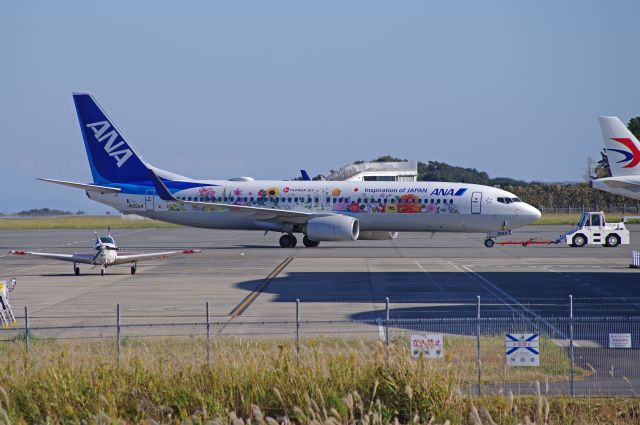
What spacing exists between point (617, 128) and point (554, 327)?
2319cm

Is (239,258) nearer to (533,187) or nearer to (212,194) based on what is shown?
(212,194)

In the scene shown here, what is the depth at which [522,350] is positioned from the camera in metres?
17.0

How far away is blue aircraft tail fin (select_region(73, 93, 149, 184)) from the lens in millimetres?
57562

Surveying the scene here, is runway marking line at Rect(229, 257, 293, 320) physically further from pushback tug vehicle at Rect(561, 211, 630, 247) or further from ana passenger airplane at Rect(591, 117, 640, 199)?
pushback tug vehicle at Rect(561, 211, 630, 247)

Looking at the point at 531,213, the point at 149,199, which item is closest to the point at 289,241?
the point at 149,199

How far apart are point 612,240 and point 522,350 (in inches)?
1715

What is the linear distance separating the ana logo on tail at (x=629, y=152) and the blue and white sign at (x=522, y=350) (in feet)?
96.8

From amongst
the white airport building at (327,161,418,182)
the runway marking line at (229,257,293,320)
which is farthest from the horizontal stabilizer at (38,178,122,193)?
the white airport building at (327,161,418,182)

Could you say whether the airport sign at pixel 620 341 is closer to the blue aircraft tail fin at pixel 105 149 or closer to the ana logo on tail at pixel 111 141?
the blue aircraft tail fin at pixel 105 149

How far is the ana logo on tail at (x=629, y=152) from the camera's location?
44.2 meters

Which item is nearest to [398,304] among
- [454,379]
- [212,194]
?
[454,379]

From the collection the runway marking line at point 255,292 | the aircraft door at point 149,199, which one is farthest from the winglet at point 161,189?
the runway marking line at point 255,292

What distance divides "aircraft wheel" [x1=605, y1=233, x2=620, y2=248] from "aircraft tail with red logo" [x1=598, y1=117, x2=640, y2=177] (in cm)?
1455

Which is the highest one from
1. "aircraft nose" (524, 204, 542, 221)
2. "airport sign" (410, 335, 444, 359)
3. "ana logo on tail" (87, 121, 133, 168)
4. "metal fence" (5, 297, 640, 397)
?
"ana logo on tail" (87, 121, 133, 168)
